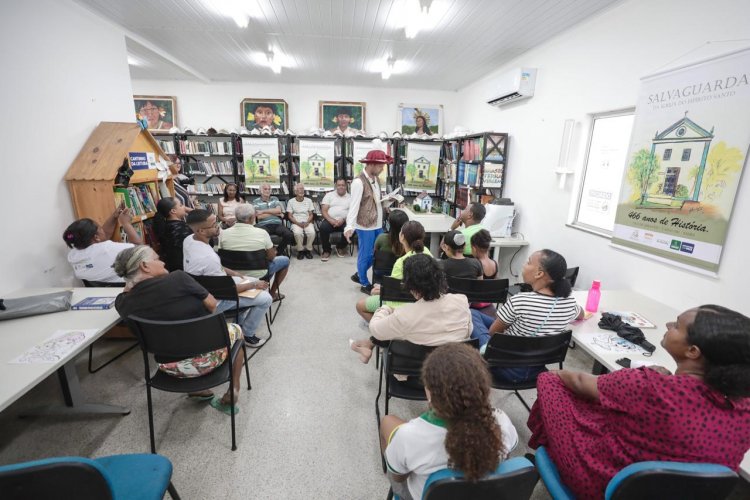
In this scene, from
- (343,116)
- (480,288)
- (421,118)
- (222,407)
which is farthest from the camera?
(421,118)

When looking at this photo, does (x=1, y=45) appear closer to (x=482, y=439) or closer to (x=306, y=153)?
(x=482, y=439)

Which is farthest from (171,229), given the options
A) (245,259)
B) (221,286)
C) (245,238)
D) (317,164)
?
(317,164)

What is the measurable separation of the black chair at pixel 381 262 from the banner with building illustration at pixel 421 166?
12.1ft

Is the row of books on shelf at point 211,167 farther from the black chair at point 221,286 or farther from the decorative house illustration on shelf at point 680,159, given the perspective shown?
the decorative house illustration on shelf at point 680,159

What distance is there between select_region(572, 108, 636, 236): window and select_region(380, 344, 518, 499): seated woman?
2.94 m

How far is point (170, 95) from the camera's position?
6449 millimetres

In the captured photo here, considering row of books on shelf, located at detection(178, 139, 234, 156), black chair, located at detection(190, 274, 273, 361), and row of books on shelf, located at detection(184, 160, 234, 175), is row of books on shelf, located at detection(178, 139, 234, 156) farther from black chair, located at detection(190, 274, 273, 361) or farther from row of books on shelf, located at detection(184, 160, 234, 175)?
black chair, located at detection(190, 274, 273, 361)

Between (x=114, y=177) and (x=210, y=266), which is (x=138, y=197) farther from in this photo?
(x=210, y=266)

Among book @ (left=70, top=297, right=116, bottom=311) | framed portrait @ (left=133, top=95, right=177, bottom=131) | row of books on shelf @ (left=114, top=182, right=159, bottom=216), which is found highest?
framed portrait @ (left=133, top=95, right=177, bottom=131)

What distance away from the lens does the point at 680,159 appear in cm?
245

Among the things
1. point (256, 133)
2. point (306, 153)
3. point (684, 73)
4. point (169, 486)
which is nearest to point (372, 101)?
point (306, 153)

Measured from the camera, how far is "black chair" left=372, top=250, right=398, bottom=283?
3312mm

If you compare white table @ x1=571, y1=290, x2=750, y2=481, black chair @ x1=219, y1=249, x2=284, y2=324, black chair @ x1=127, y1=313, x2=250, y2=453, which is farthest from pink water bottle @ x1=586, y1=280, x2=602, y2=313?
black chair @ x1=219, y1=249, x2=284, y2=324

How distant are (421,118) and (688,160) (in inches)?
202
